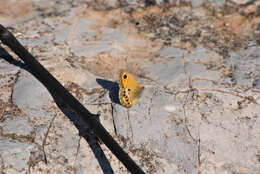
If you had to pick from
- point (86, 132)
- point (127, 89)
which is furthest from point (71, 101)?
point (127, 89)

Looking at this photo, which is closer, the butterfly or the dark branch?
the dark branch

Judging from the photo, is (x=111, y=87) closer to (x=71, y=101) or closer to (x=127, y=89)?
(x=127, y=89)

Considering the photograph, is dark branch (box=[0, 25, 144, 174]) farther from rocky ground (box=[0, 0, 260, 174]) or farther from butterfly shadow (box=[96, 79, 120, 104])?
butterfly shadow (box=[96, 79, 120, 104])

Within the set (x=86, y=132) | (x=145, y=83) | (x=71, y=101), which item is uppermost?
(x=71, y=101)

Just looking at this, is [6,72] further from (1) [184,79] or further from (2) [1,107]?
(1) [184,79]

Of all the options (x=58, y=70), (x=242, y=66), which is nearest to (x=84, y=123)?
(x=58, y=70)

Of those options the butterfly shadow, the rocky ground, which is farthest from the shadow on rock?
the butterfly shadow

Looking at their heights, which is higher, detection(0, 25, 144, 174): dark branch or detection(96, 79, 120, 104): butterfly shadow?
detection(0, 25, 144, 174): dark branch
